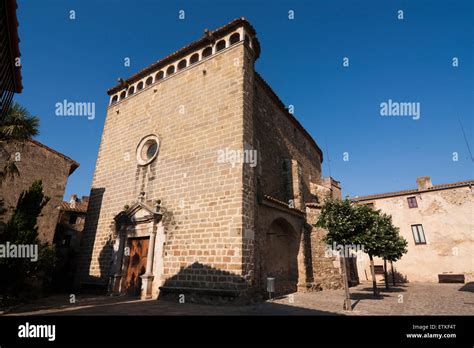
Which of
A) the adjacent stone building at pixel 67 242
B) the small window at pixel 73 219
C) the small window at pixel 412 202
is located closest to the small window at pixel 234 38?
the adjacent stone building at pixel 67 242

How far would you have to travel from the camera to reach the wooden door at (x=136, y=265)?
10156 mm

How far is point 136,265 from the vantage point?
412 inches

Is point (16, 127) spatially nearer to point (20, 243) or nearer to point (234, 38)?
point (20, 243)

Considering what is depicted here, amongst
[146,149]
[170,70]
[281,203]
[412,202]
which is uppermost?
[170,70]

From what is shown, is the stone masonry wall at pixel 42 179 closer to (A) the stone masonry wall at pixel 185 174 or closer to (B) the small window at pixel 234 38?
(A) the stone masonry wall at pixel 185 174

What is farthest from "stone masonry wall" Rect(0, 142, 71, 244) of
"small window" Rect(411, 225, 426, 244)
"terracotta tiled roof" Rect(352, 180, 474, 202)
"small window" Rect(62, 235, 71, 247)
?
"small window" Rect(411, 225, 426, 244)

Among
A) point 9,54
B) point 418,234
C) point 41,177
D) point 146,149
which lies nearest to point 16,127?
point 9,54

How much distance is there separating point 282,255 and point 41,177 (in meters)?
13.2

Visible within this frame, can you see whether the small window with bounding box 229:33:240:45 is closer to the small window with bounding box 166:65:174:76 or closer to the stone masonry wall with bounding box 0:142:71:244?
the small window with bounding box 166:65:174:76

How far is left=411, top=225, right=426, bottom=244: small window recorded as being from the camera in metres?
21.6

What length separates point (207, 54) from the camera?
11883 millimetres

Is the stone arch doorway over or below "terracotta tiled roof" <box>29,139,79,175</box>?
below

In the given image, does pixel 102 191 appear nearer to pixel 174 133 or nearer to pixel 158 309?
pixel 174 133

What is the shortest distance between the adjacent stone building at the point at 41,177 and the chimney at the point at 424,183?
2768 cm
